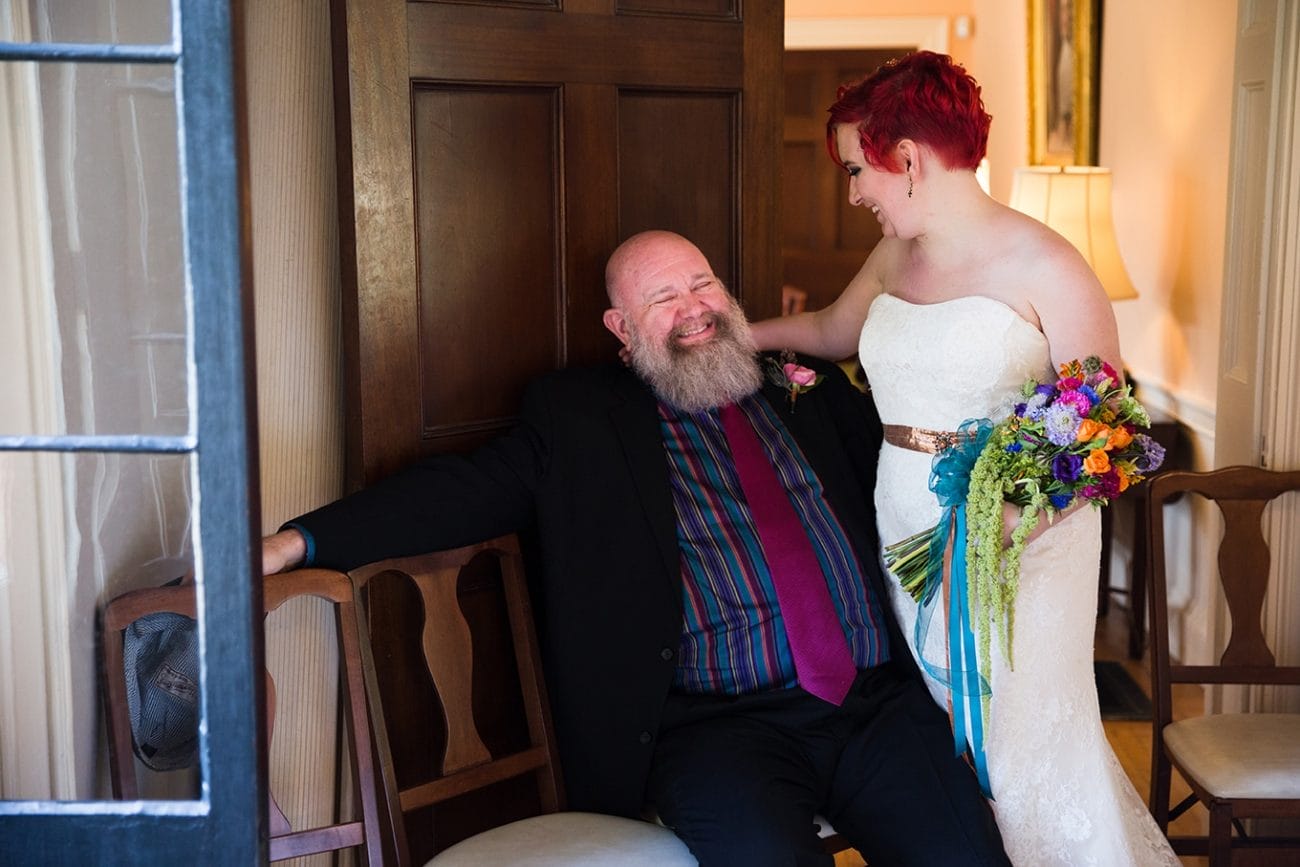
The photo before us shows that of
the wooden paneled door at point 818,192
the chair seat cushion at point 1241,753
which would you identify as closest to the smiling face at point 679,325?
the chair seat cushion at point 1241,753

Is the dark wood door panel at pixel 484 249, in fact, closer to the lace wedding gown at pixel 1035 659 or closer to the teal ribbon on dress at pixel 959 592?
the lace wedding gown at pixel 1035 659

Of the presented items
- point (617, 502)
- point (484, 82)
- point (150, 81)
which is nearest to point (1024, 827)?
point (617, 502)

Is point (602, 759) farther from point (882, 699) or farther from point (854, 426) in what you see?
point (854, 426)

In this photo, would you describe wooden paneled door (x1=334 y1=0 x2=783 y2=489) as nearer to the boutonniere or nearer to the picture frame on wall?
the boutonniere

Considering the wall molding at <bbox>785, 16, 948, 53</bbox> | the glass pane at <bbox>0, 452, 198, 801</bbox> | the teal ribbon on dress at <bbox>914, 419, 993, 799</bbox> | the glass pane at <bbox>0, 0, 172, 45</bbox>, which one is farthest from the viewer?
the wall molding at <bbox>785, 16, 948, 53</bbox>

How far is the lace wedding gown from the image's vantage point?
270 cm

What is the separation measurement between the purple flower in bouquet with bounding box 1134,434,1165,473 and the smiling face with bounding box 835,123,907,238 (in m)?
0.68

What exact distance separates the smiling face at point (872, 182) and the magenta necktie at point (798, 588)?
584 millimetres

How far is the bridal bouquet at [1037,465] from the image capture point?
2408 millimetres

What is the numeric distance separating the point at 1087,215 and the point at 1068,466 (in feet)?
9.77

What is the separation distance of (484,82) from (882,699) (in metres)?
1.53

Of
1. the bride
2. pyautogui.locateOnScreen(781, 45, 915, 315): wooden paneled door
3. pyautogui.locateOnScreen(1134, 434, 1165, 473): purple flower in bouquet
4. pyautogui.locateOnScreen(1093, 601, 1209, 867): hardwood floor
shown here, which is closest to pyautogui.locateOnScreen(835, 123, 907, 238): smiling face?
the bride

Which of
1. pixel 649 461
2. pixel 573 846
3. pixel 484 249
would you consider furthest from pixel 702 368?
pixel 573 846

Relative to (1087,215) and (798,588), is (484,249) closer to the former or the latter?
(798,588)
